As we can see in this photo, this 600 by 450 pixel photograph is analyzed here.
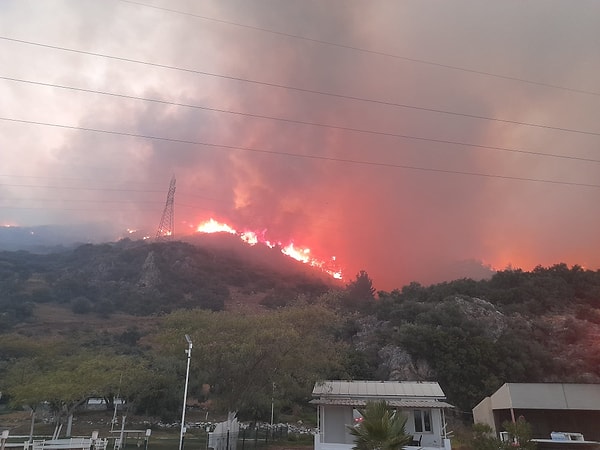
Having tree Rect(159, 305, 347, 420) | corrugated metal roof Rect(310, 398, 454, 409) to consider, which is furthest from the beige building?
tree Rect(159, 305, 347, 420)

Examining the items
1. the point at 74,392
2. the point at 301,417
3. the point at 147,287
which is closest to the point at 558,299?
the point at 301,417

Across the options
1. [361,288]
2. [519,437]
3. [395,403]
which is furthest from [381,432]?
[361,288]

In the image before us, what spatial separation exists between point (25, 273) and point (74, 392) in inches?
5716

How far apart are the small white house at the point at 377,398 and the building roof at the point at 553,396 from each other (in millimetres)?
5081

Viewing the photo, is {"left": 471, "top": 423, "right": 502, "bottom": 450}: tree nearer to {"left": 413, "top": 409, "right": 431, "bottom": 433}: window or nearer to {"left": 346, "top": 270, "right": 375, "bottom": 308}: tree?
{"left": 413, "top": 409, "right": 431, "bottom": 433}: window

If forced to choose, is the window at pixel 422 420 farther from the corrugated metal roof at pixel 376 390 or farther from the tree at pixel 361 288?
the tree at pixel 361 288

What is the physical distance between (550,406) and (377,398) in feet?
38.0

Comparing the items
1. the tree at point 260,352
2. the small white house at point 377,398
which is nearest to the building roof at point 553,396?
the small white house at point 377,398

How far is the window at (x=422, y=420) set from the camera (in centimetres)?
2975

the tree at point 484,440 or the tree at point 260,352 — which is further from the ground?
the tree at point 260,352

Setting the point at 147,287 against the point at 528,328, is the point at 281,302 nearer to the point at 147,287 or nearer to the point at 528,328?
the point at 147,287

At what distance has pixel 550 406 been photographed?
29.0m

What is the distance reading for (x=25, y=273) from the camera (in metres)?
152

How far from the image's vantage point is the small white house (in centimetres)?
2869
